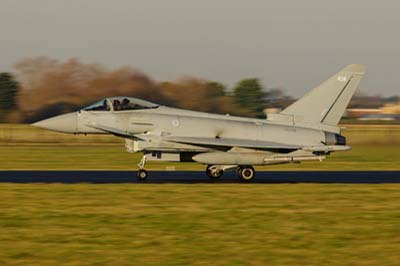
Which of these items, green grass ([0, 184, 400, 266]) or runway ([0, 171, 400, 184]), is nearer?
green grass ([0, 184, 400, 266])

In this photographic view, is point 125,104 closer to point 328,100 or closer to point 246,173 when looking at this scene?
point 246,173

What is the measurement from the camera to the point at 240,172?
26781 millimetres

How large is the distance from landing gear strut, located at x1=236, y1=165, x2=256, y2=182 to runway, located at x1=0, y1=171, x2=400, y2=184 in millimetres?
236

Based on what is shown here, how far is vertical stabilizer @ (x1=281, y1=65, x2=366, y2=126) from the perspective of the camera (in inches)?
1080

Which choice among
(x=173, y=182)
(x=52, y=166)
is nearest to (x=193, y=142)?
(x=173, y=182)

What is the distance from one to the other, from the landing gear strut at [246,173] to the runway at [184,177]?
0.24 m

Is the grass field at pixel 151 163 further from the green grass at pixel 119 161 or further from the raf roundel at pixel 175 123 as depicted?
the raf roundel at pixel 175 123

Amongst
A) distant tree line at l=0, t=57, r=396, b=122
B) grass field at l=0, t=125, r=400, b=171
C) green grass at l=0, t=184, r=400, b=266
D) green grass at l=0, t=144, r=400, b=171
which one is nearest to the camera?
green grass at l=0, t=184, r=400, b=266

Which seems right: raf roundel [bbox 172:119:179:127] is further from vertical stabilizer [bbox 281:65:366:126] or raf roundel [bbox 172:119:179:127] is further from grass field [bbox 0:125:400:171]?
grass field [bbox 0:125:400:171]

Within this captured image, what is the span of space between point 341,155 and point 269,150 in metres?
21.0

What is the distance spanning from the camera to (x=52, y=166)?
3350cm

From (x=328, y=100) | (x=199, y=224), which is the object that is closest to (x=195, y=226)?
(x=199, y=224)

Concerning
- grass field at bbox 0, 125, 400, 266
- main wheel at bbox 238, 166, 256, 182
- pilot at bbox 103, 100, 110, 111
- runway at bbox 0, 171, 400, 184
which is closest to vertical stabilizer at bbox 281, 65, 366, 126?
runway at bbox 0, 171, 400, 184

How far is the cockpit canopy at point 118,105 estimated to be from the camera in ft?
87.7
